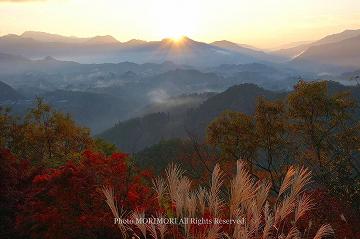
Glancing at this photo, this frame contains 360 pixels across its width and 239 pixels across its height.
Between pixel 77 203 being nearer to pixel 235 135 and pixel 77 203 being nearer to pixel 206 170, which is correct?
pixel 235 135

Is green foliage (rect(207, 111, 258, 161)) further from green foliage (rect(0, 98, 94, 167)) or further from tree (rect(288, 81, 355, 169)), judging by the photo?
green foliage (rect(0, 98, 94, 167))

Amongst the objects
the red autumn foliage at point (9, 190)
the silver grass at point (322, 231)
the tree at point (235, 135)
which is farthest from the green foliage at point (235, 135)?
the silver grass at point (322, 231)

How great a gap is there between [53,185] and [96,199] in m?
2.05

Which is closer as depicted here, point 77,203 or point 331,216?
point 77,203

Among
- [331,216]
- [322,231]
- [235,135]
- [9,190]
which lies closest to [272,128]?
[235,135]

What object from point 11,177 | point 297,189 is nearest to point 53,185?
point 11,177

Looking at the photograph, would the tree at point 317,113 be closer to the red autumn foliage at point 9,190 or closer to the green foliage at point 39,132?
the red autumn foliage at point 9,190

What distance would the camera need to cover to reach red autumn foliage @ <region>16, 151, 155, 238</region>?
1258 cm

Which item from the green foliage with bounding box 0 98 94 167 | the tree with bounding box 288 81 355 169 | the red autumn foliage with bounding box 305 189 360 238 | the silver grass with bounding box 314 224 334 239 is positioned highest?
the silver grass with bounding box 314 224 334 239

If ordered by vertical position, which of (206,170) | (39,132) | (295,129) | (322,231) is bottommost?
(206,170)

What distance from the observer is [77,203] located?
44.2 feet

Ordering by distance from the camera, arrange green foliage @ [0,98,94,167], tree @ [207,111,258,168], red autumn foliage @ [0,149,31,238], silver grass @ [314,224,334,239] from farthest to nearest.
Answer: green foliage @ [0,98,94,167], tree @ [207,111,258,168], red autumn foliage @ [0,149,31,238], silver grass @ [314,224,334,239]

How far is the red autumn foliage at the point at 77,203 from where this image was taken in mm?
12578

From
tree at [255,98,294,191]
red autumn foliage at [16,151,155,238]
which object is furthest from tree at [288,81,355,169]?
red autumn foliage at [16,151,155,238]
